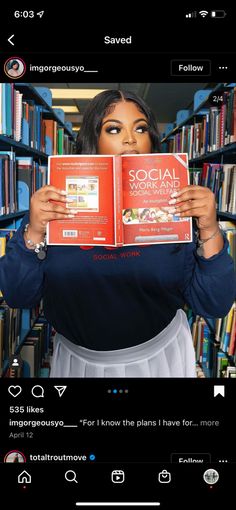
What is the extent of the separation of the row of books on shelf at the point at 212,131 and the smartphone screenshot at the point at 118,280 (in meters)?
0.95

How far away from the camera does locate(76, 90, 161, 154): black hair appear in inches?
35.4

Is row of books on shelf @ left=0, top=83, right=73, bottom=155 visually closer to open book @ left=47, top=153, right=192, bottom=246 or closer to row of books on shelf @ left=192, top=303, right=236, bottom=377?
open book @ left=47, top=153, right=192, bottom=246

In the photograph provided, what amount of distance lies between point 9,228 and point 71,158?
4.50 feet

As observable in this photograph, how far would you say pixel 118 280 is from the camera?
0.86 meters

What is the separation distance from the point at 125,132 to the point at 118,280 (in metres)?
0.30

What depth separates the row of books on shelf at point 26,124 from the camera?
4.65 ft

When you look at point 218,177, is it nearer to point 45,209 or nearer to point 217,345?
point 217,345

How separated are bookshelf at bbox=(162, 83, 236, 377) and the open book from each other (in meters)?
0.86

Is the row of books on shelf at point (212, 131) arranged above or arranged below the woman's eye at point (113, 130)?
above
